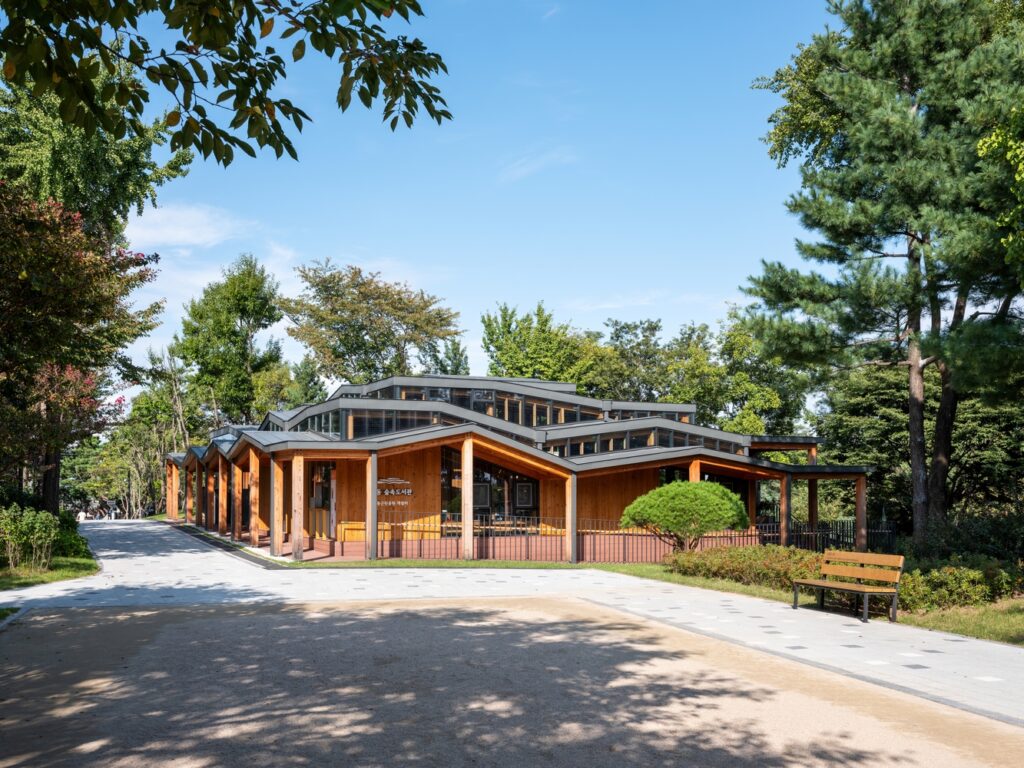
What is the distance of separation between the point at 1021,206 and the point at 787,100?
1590cm

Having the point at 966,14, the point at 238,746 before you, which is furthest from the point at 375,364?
the point at 238,746

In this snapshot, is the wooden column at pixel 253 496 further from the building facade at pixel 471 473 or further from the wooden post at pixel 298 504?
the wooden post at pixel 298 504

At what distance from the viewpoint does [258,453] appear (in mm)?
28172

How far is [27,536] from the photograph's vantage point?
60.8ft

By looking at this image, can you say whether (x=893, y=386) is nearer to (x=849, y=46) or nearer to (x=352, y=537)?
(x=849, y=46)

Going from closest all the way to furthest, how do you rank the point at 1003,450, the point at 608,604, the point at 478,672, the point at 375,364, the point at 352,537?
the point at 478,672 → the point at 608,604 → the point at 352,537 → the point at 1003,450 → the point at 375,364

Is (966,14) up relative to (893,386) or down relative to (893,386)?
up

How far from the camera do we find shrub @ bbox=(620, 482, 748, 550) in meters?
21.7

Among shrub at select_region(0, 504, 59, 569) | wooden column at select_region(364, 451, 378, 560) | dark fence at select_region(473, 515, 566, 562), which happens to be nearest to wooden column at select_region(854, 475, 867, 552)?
dark fence at select_region(473, 515, 566, 562)

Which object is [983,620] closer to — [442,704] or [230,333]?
[442,704]

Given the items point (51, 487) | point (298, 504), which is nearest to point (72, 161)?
point (51, 487)

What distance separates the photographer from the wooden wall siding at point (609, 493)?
30.3 m

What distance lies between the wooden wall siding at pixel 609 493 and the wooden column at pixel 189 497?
75.7 feet

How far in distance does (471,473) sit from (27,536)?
35.0ft
